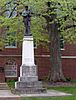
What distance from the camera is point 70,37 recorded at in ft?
91.9

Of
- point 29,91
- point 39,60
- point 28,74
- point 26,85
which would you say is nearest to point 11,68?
point 39,60

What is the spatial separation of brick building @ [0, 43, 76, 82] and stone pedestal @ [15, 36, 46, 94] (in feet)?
60.0

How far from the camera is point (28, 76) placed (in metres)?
21.2

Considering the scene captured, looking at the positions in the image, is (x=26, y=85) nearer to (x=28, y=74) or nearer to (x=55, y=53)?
(x=28, y=74)

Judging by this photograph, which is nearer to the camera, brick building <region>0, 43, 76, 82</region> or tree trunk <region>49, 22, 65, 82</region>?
tree trunk <region>49, 22, 65, 82</region>

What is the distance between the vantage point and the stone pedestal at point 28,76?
20734 millimetres

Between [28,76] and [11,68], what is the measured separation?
64.2 feet

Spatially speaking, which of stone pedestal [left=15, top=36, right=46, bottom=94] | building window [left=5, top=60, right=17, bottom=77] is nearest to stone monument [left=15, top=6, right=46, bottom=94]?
stone pedestal [left=15, top=36, right=46, bottom=94]

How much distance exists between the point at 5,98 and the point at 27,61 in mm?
4268

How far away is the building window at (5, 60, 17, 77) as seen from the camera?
40.2 m

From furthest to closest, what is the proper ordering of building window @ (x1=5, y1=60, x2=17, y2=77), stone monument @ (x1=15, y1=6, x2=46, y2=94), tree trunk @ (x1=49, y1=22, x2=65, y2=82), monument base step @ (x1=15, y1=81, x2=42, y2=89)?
building window @ (x1=5, y1=60, x2=17, y2=77) → tree trunk @ (x1=49, y1=22, x2=65, y2=82) → monument base step @ (x1=15, y1=81, x2=42, y2=89) → stone monument @ (x1=15, y1=6, x2=46, y2=94)

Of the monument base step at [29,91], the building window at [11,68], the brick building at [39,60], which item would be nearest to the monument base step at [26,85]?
the monument base step at [29,91]

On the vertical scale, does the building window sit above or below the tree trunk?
below

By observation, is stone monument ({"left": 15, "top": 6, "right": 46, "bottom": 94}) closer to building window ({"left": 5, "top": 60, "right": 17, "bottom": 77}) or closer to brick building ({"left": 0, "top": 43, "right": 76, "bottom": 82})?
brick building ({"left": 0, "top": 43, "right": 76, "bottom": 82})
